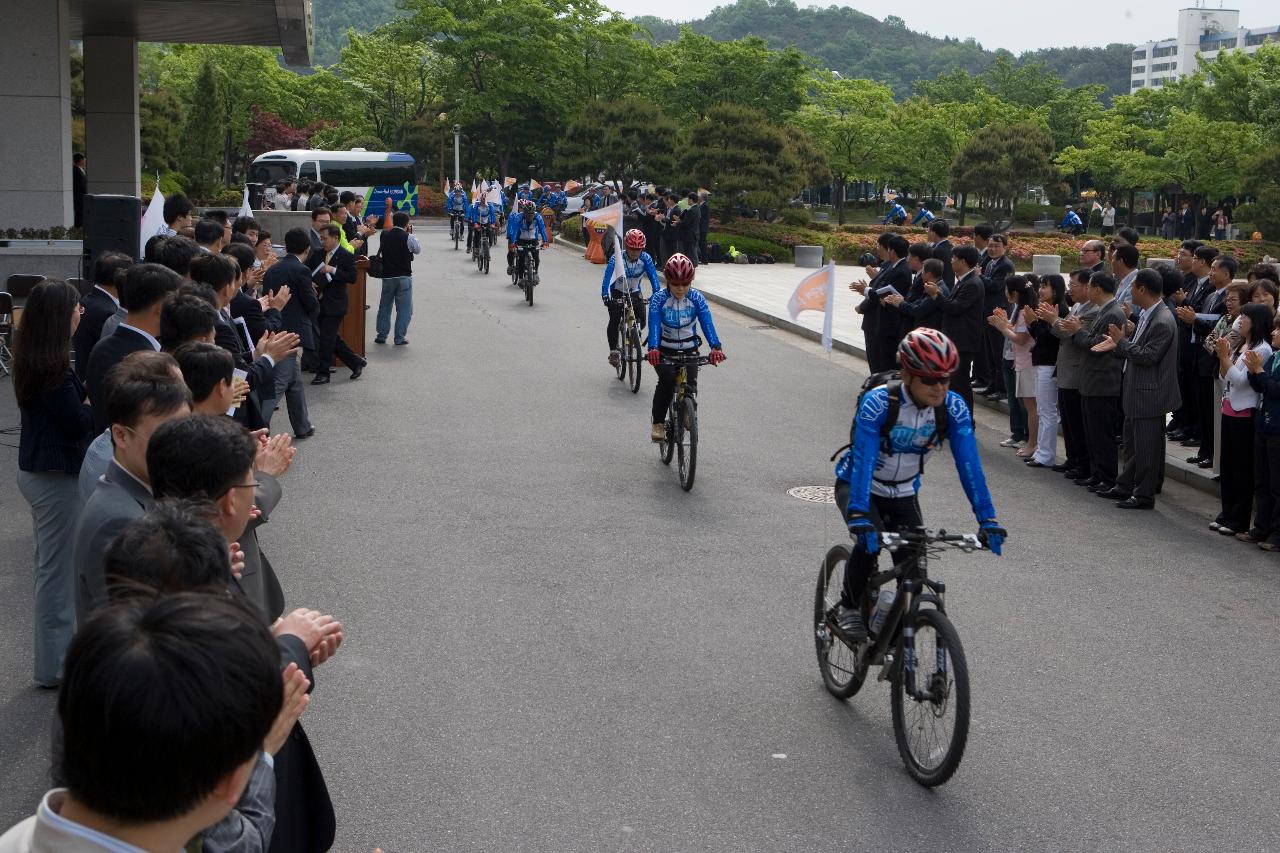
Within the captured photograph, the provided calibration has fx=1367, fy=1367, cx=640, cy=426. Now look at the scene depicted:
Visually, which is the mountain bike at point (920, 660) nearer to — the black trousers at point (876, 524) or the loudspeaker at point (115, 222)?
the black trousers at point (876, 524)

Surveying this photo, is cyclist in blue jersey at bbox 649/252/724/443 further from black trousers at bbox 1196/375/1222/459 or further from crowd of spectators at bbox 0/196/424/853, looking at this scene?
black trousers at bbox 1196/375/1222/459

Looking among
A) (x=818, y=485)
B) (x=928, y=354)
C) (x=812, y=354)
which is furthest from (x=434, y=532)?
(x=812, y=354)

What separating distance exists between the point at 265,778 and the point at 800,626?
537 centimetres

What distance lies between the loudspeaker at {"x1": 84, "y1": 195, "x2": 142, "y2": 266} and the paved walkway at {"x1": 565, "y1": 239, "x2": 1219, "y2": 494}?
6.50 m

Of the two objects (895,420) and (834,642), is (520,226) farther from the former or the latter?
(895,420)

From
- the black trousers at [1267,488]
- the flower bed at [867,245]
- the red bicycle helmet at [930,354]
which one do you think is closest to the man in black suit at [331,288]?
the black trousers at [1267,488]

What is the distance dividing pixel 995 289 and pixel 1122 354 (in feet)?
11.5

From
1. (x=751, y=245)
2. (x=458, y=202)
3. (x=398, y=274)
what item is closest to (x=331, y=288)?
(x=398, y=274)

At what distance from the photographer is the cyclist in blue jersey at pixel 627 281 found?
53.3ft

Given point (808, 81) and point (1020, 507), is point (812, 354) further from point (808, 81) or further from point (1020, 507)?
point (808, 81)

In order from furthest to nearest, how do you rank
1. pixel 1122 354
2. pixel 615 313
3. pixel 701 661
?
pixel 615 313 < pixel 1122 354 < pixel 701 661

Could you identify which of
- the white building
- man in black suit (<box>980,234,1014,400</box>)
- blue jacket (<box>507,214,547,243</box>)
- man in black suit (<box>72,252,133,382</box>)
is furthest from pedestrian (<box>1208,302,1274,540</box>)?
the white building

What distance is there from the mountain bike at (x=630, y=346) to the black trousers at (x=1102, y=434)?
5.57m

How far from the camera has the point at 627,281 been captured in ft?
54.3
